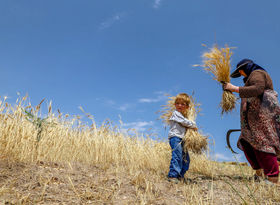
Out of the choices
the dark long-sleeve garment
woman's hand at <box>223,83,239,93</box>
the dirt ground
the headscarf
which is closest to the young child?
the dirt ground

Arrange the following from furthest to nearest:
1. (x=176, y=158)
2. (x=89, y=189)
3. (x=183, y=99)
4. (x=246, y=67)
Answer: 1. (x=246, y=67)
2. (x=183, y=99)
3. (x=176, y=158)
4. (x=89, y=189)

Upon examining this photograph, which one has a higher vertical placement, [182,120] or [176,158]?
[182,120]

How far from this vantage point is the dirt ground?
287 cm

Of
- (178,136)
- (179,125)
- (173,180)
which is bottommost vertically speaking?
(173,180)

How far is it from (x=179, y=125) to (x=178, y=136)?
0.64 feet

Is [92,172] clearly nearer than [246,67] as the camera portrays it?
Yes

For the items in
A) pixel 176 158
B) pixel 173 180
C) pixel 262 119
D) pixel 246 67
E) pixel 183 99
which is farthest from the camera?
pixel 246 67

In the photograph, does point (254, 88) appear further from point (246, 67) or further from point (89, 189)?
point (89, 189)

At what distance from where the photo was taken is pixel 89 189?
3170mm

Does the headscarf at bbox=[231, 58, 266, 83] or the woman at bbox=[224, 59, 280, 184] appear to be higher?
the headscarf at bbox=[231, 58, 266, 83]

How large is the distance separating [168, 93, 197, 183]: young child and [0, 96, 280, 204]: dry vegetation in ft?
0.72

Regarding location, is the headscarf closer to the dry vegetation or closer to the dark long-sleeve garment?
the dark long-sleeve garment

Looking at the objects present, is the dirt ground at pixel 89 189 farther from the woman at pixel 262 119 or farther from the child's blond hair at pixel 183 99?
the child's blond hair at pixel 183 99

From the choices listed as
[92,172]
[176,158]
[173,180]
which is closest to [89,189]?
[92,172]
